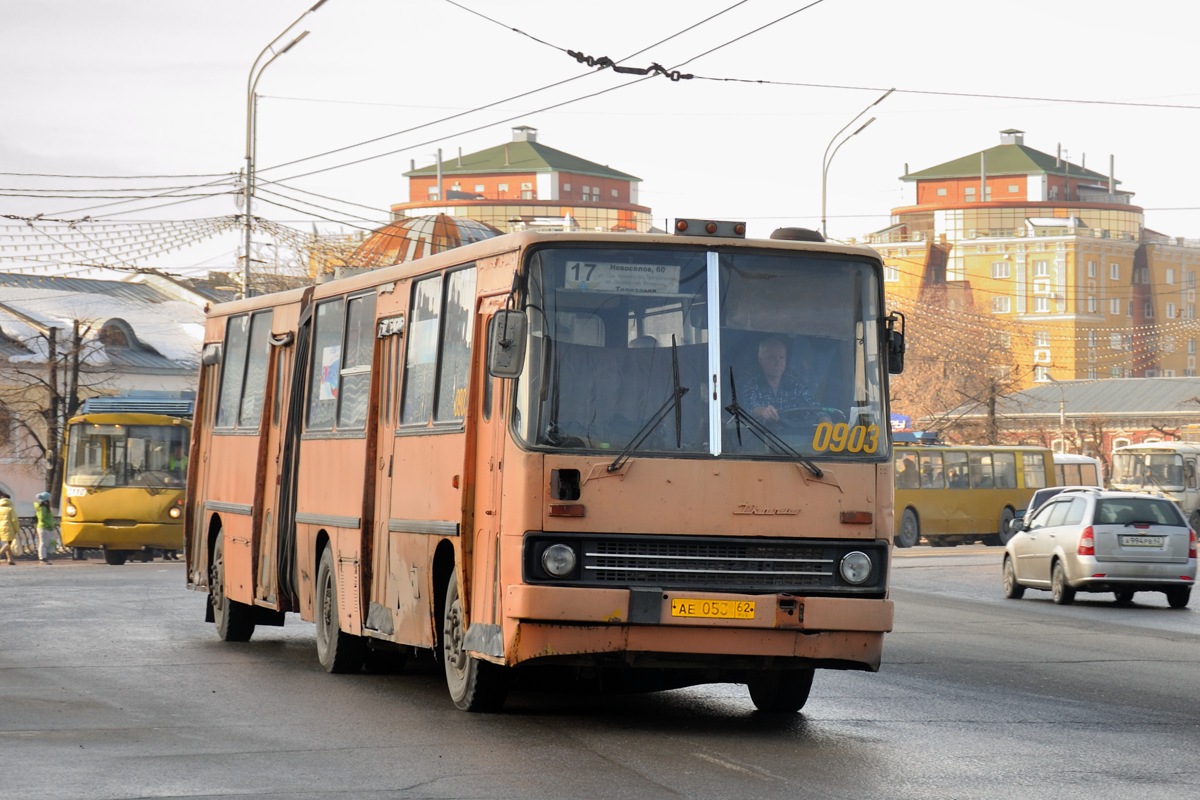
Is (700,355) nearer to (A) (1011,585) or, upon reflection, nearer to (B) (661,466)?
(B) (661,466)

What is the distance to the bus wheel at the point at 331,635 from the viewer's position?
14984mm

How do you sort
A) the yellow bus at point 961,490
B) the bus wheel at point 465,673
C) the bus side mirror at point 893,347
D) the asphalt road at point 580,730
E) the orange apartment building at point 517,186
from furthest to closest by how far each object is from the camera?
the orange apartment building at point 517,186 → the yellow bus at point 961,490 → the bus wheel at point 465,673 → the bus side mirror at point 893,347 → the asphalt road at point 580,730

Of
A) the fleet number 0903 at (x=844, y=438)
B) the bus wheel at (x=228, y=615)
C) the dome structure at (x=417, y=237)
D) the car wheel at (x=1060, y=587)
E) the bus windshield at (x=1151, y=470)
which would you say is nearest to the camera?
the fleet number 0903 at (x=844, y=438)

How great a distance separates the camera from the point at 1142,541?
26.8 metres

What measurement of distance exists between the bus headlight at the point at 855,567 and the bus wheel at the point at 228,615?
27.9 feet

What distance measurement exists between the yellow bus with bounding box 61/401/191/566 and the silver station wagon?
20087 mm

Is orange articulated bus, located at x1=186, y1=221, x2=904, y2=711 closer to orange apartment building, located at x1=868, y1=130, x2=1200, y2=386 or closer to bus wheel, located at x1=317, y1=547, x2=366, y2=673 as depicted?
bus wheel, located at x1=317, y1=547, x2=366, y2=673

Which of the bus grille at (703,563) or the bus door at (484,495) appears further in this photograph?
the bus door at (484,495)

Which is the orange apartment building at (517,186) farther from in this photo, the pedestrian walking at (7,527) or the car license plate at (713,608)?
the car license plate at (713,608)

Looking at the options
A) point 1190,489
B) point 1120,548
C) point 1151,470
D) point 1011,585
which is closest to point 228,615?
point 1120,548

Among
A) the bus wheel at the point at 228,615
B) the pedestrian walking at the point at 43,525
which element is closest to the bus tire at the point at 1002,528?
the pedestrian walking at the point at 43,525

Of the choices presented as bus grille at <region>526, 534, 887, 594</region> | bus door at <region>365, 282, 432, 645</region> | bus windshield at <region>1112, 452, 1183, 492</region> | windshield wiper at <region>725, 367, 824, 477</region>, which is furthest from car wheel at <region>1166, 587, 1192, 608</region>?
bus windshield at <region>1112, 452, 1183, 492</region>

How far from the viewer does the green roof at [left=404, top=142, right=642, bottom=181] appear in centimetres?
16375

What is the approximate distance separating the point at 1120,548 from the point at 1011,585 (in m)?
2.93
